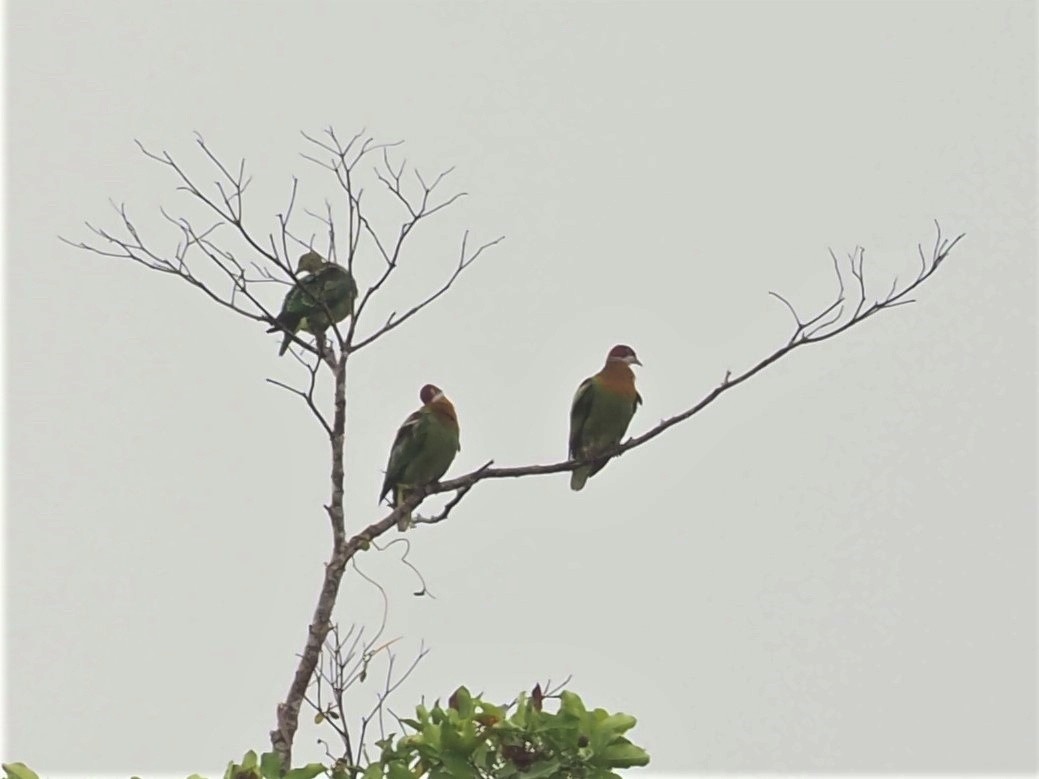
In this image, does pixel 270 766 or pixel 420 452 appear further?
pixel 420 452

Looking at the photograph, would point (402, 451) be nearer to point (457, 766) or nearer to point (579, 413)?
point (579, 413)

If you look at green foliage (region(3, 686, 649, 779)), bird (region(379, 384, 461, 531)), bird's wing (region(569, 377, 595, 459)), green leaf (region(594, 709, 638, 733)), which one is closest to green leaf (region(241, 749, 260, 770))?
green foliage (region(3, 686, 649, 779))

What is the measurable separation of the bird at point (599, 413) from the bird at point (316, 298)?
1185 mm

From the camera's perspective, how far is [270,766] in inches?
162

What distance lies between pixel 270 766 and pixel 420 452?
3108mm

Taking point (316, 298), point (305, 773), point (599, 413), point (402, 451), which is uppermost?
point (599, 413)

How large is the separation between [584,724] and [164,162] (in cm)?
248

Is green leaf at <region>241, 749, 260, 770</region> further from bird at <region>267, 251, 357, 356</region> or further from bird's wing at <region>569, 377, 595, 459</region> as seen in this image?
bird's wing at <region>569, 377, 595, 459</region>

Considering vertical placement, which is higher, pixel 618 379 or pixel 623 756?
pixel 618 379

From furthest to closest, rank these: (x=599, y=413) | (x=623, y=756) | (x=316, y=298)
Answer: (x=599, y=413) < (x=316, y=298) < (x=623, y=756)

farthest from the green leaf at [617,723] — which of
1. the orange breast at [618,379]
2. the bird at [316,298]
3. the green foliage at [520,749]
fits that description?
the orange breast at [618,379]

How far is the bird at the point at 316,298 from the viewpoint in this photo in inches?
213

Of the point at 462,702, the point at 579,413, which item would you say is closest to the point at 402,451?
the point at 579,413

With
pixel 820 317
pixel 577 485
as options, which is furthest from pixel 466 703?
pixel 577 485
